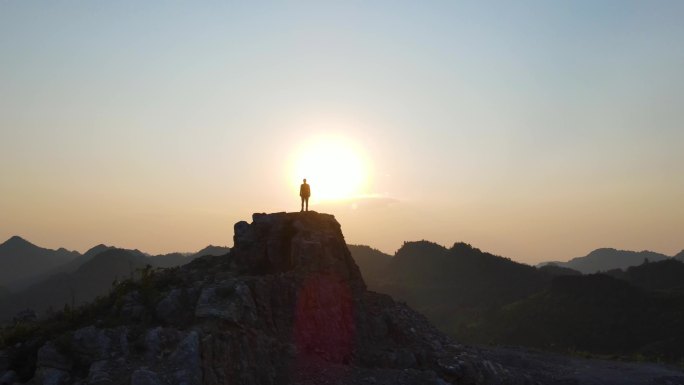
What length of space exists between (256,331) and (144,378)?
209 inches

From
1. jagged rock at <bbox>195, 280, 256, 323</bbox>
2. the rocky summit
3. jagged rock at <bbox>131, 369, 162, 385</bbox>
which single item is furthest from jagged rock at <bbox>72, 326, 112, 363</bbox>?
jagged rock at <bbox>195, 280, 256, 323</bbox>

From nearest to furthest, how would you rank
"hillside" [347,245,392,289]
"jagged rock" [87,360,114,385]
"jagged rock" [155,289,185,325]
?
"jagged rock" [87,360,114,385]
"jagged rock" [155,289,185,325]
"hillside" [347,245,392,289]

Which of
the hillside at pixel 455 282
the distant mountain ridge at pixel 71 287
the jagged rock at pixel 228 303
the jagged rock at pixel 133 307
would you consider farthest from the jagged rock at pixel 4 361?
the distant mountain ridge at pixel 71 287

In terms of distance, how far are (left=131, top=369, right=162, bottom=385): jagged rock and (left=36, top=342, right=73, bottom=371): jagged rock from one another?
3.05m

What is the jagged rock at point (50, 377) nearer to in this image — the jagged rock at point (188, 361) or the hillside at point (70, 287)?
Result: the jagged rock at point (188, 361)

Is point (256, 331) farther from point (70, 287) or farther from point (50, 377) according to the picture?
point (70, 287)

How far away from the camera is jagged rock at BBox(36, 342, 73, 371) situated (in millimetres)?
16094

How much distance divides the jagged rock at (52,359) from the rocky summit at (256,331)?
32mm

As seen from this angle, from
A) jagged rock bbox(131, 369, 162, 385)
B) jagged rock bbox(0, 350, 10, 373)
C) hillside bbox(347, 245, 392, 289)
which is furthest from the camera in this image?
hillside bbox(347, 245, 392, 289)

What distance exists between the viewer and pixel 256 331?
63.6 ft

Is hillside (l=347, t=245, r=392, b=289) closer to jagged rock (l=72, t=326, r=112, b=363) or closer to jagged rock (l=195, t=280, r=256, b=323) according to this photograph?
jagged rock (l=195, t=280, r=256, b=323)

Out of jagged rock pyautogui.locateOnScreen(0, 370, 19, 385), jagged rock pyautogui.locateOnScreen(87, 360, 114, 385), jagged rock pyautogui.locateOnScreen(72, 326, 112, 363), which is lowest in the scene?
jagged rock pyautogui.locateOnScreen(0, 370, 19, 385)

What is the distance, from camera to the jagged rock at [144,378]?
1451cm

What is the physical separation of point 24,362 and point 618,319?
6188cm
